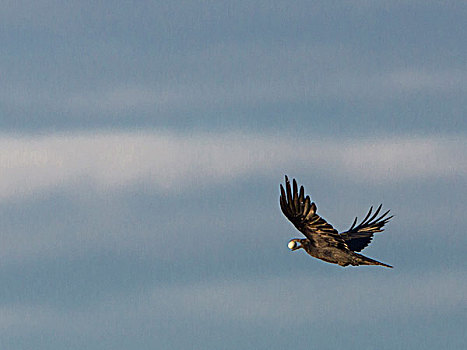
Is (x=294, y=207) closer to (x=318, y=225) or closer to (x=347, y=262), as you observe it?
(x=318, y=225)

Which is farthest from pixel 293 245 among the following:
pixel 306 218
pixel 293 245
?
pixel 306 218

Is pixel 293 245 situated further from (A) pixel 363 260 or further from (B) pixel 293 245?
(A) pixel 363 260

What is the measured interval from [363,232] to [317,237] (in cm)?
873

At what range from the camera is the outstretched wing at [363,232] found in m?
63.7

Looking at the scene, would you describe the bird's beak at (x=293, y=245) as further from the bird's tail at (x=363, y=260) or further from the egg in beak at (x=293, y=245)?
the bird's tail at (x=363, y=260)

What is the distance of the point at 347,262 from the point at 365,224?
794 cm

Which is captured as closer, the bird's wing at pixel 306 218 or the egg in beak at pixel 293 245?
the bird's wing at pixel 306 218

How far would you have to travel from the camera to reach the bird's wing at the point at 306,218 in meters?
53.9

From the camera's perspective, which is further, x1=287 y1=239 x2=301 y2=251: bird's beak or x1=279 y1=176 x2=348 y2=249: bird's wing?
x1=287 y1=239 x2=301 y2=251: bird's beak

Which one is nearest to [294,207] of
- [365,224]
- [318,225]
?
[318,225]

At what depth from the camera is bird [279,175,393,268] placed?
177 feet

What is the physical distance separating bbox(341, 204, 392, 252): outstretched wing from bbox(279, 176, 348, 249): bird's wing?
5268 millimetres

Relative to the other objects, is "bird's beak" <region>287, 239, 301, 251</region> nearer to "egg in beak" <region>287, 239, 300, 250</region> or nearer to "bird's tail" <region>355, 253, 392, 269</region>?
"egg in beak" <region>287, 239, 300, 250</region>

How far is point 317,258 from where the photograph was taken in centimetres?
5822
